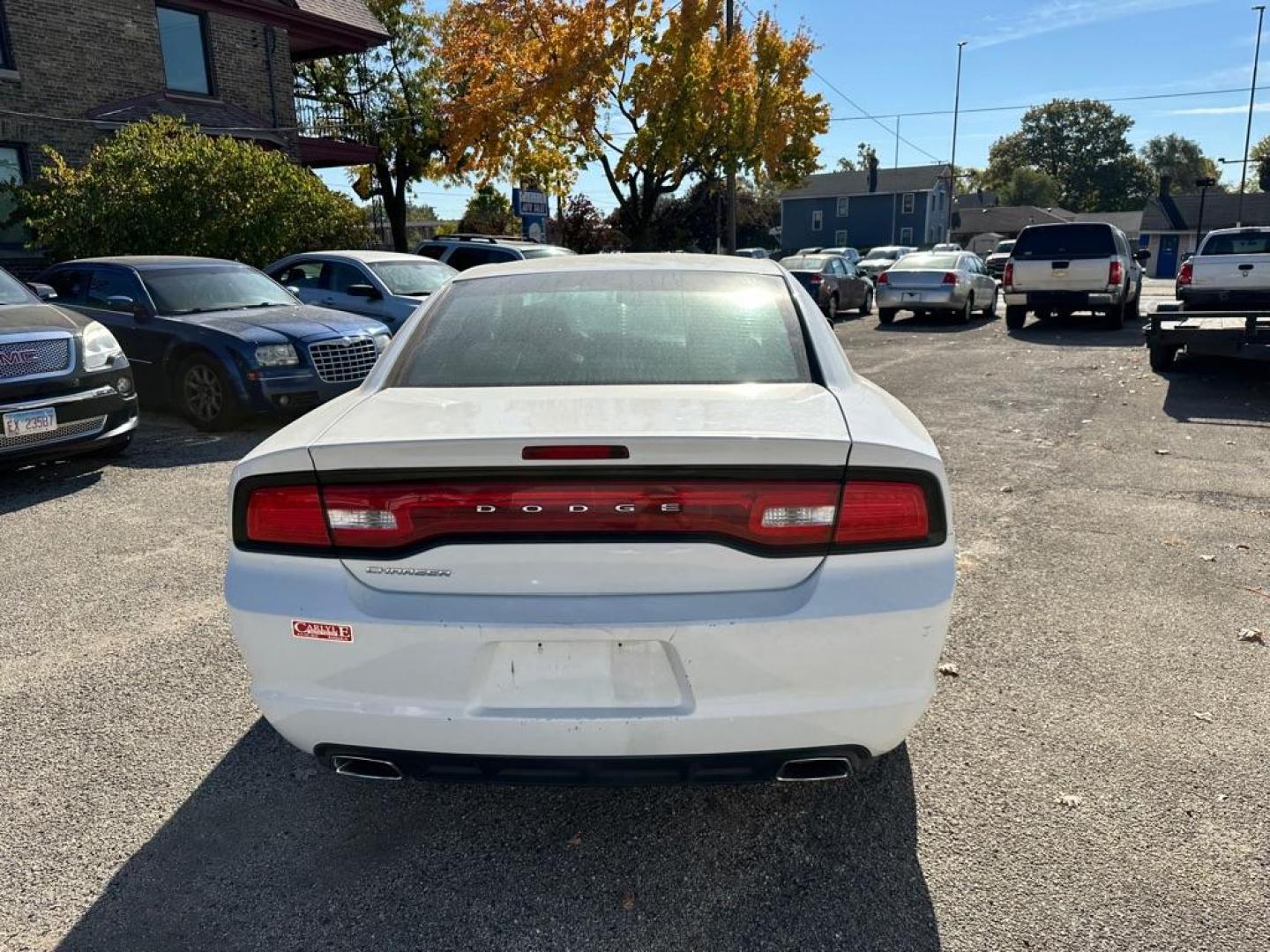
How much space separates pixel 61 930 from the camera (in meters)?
2.33

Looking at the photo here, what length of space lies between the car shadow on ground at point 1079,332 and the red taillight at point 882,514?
573 inches

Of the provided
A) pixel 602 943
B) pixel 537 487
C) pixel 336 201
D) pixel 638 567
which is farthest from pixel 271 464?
pixel 336 201

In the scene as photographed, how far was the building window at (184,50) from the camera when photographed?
63.0ft

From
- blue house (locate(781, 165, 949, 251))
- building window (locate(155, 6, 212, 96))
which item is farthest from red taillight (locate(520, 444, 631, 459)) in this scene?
blue house (locate(781, 165, 949, 251))

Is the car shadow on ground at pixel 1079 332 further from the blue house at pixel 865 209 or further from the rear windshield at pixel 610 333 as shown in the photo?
the blue house at pixel 865 209

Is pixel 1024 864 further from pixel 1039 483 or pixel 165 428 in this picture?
pixel 165 428

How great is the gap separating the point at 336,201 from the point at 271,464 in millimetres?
14889

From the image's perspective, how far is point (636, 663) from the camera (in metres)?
2.21

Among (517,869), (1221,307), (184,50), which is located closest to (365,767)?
(517,869)

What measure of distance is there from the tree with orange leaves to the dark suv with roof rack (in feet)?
32.5

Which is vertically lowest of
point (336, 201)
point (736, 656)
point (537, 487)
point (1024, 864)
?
point (1024, 864)

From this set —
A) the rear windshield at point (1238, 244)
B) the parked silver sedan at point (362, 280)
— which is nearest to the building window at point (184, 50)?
the parked silver sedan at point (362, 280)

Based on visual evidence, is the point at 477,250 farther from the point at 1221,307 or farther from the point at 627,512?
the point at 627,512

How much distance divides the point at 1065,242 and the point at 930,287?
271cm
